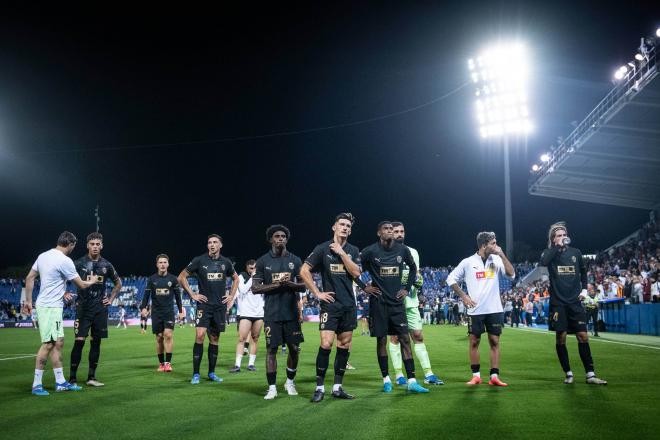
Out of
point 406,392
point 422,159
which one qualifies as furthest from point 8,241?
point 406,392

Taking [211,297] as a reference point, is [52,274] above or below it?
above

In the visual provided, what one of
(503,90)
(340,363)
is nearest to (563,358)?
(340,363)

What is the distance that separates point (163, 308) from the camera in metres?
11.7

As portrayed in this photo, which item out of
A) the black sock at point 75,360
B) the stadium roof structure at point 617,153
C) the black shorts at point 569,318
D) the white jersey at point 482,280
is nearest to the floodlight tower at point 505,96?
the stadium roof structure at point 617,153

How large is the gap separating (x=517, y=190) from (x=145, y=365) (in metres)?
46.2

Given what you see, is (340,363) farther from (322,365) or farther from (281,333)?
(281,333)

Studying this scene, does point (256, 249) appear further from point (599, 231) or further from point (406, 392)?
point (406, 392)

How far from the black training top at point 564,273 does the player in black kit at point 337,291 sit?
11.0ft

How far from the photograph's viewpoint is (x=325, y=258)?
7582 millimetres

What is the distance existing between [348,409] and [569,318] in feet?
13.5

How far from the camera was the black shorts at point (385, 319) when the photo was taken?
7.75 metres

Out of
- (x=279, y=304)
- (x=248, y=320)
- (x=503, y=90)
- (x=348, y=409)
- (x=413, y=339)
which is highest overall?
(x=503, y=90)

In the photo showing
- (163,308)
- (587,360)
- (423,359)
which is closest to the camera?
(587,360)

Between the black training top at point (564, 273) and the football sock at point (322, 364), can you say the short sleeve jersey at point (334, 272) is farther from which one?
the black training top at point (564, 273)
